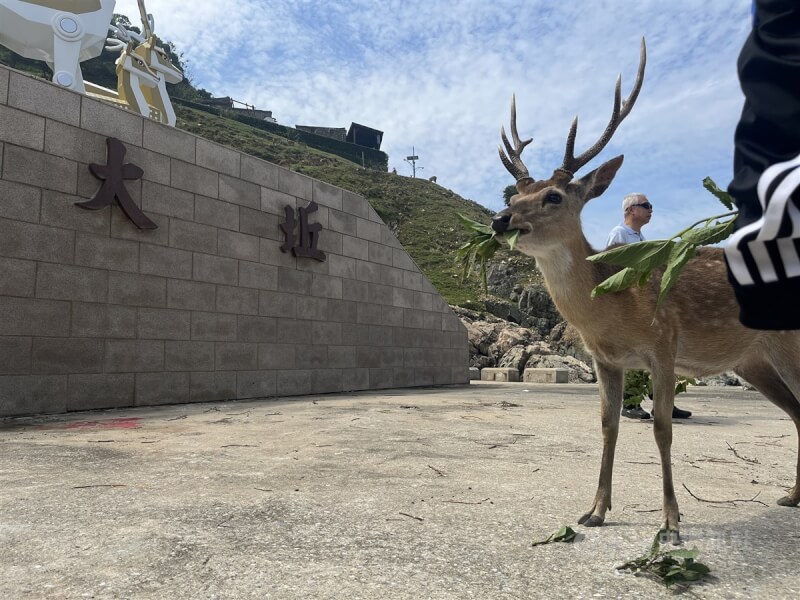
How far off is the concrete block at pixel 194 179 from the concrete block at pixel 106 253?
129 centimetres

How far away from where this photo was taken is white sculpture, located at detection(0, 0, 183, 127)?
1477 centimetres

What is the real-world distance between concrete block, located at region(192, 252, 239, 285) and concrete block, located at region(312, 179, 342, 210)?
8.22ft

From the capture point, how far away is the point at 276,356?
9945 mm

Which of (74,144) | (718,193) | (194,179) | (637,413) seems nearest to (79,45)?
(194,179)

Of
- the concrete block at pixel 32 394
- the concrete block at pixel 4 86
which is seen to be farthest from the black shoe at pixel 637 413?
the concrete block at pixel 4 86

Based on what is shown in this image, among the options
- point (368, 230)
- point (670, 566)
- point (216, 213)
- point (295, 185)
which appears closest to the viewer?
point (670, 566)

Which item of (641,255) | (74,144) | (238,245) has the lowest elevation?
(641,255)

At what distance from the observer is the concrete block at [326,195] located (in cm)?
1116

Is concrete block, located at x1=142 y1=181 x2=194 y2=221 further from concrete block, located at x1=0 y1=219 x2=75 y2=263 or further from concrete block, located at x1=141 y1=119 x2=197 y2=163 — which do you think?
concrete block, located at x1=0 y1=219 x2=75 y2=263

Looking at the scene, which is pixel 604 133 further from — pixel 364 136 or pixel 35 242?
pixel 364 136

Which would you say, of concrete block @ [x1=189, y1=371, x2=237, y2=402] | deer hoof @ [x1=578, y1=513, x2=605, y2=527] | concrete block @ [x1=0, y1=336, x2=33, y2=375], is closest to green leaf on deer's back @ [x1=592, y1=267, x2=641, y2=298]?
deer hoof @ [x1=578, y1=513, x2=605, y2=527]

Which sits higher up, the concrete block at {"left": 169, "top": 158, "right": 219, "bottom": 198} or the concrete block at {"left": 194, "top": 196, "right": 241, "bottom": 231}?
the concrete block at {"left": 169, "top": 158, "right": 219, "bottom": 198}

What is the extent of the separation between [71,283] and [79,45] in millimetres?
11458

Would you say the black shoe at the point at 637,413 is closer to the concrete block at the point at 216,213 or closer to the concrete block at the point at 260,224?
the concrete block at the point at 260,224
